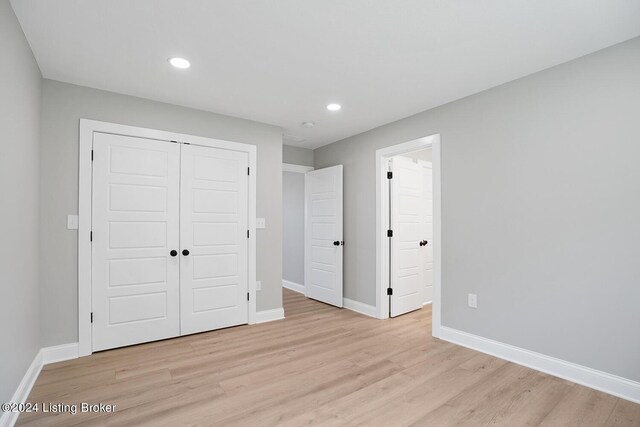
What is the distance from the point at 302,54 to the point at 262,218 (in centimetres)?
213

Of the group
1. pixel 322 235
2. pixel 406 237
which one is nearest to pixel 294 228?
pixel 322 235

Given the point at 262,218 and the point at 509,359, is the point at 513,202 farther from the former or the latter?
the point at 262,218

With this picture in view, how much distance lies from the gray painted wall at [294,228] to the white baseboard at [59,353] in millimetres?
3605

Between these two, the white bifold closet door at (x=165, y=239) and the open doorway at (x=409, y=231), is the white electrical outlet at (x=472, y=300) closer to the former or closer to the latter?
the open doorway at (x=409, y=231)

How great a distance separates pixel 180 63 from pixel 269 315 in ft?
9.80

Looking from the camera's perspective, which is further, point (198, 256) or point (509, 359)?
point (198, 256)

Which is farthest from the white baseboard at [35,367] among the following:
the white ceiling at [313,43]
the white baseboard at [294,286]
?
the white baseboard at [294,286]

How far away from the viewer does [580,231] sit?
2438 millimetres

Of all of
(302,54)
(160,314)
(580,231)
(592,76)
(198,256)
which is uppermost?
(302,54)

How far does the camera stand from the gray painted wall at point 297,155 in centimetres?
512

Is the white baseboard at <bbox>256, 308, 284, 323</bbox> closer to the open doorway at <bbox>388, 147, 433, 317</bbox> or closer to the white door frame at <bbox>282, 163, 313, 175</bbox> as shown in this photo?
the open doorway at <bbox>388, 147, 433, 317</bbox>

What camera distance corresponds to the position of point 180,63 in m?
2.57

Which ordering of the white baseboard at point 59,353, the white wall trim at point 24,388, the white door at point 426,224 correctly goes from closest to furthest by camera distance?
the white wall trim at point 24,388 < the white baseboard at point 59,353 < the white door at point 426,224

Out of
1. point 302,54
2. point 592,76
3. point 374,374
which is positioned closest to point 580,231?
point 592,76
